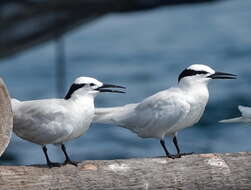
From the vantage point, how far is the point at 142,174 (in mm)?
5918

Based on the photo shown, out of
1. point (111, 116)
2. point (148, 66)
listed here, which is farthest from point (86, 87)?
point (148, 66)

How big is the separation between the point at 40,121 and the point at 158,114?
28.0 inches

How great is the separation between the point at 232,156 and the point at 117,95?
9.03m

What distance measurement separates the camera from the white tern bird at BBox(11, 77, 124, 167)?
6.13 m

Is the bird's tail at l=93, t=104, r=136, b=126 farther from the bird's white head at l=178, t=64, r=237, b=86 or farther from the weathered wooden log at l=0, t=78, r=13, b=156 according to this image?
the weathered wooden log at l=0, t=78, r=13, b=156

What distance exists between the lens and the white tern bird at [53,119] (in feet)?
20.1

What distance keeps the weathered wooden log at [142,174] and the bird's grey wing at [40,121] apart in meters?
0.30

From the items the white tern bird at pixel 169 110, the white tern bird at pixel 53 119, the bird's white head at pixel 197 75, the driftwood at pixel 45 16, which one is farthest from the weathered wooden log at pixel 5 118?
the driftwood at pixel 45 16

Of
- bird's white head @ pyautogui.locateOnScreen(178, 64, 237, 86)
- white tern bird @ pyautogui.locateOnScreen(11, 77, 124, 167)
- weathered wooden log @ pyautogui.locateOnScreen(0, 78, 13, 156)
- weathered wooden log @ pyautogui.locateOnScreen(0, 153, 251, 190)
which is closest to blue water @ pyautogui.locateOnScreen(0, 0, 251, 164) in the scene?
bird's white head @ pyautogui.locateOnScreen(178, 64, 237, 86)

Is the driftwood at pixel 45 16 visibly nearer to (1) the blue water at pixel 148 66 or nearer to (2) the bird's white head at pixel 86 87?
(1) the blue water at pixel 148 66

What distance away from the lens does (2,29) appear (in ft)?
43.1

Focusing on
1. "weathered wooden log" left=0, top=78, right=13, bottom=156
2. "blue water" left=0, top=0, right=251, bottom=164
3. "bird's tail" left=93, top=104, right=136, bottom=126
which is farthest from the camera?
"blue water" left=0, top=0, right=251, bottom=164

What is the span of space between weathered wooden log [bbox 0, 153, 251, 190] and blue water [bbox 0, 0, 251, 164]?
6.77m

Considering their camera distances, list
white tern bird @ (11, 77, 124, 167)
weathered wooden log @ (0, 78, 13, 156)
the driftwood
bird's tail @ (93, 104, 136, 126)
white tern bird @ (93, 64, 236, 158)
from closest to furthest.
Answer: weathered wooden log @ (0, 78, 13, 156) → white tern bird @ (11, 77, 124, 167) → white tern bird @ (93, 64, 236, 158) → bird's tail @ (93, 104, 136, 126) → the driftwood
